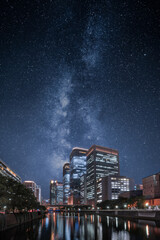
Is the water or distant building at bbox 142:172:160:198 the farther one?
distant building at bbox 142:172:160:198

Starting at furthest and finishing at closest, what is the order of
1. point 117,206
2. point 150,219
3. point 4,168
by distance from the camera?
point 4,168 < point 117,206 < point 150,219

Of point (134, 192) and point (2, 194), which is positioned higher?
point (2, 194)

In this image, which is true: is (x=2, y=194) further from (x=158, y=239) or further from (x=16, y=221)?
(x=158, y=239)

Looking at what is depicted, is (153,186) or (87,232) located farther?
(153,186)

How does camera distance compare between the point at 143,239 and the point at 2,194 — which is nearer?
the point at 143,239

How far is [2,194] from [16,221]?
2094 cm

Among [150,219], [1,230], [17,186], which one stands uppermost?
[17,186]

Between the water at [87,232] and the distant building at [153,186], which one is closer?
the water at [87,232]

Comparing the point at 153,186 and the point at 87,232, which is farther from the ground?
the point at 153,186

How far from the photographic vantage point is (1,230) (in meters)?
44.2

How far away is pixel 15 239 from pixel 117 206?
466 ft

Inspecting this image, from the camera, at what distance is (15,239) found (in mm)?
32594

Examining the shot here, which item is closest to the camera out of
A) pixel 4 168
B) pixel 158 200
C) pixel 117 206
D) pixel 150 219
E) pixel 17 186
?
pixel 17 186

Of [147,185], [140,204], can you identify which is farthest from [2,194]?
[147,185]
